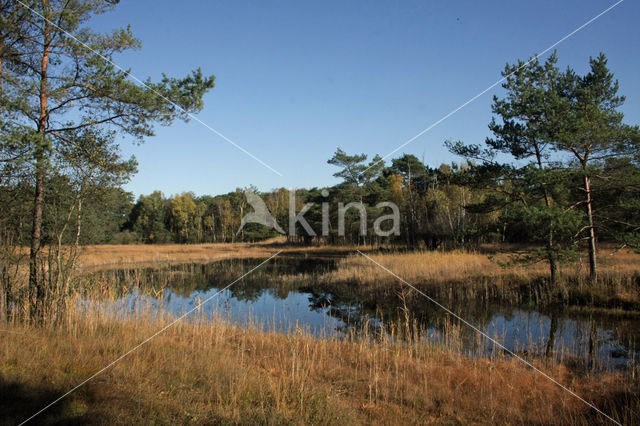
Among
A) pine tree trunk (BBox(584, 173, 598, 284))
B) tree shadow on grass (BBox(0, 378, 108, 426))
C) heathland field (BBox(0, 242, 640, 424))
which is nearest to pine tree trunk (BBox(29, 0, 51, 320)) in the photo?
heathland field (BBox(0, 242, 640, 424))

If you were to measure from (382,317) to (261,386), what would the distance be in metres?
5.43

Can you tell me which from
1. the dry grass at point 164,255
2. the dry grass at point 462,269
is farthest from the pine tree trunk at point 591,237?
the dry grass at point 164,255

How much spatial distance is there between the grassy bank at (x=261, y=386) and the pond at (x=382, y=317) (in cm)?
107

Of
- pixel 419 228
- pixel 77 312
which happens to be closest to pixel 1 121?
pixel 77 312

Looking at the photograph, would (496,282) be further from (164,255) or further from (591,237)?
(164,255)

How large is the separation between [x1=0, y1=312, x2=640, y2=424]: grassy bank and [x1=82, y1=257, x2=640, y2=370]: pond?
107cm

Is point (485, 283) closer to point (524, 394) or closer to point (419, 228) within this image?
point (524, 394)

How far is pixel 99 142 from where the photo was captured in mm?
7680

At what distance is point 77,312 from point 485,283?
40.5 ft

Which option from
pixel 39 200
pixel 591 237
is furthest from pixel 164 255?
pixel 591 237

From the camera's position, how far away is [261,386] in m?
4.39

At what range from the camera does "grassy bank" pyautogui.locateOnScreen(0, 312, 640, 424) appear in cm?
373

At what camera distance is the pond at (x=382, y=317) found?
307 inches

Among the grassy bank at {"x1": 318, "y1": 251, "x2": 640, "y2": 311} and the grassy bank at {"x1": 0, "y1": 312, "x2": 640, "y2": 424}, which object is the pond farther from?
the grassy bank at {"x1": 0, "y1": 312, "x2": 640, "y2": 424}
